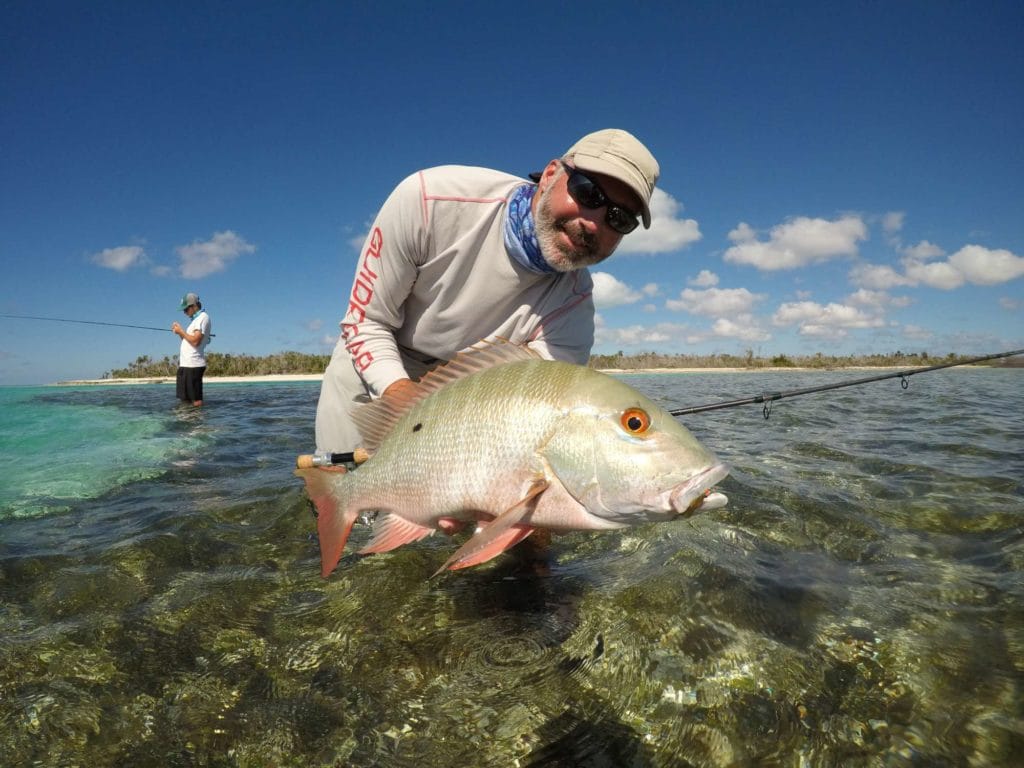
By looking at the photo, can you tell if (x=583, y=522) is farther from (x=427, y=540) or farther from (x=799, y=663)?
(x=427, y=540)

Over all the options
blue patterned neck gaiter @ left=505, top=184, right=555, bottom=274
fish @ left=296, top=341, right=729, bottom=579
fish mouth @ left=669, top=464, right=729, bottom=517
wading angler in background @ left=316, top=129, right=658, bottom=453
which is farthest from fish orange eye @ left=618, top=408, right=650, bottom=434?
blue patterned neck gaiter @ left=505, top=184, right=555, bottom=274

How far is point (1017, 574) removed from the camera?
2.83 meters

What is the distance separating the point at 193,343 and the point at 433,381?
11768mm

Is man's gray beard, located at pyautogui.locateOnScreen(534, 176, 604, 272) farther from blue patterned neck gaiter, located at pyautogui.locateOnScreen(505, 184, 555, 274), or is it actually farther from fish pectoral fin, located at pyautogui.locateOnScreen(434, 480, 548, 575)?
fish pectoral fin, located at pyautogui.locateOnScreen(434, 480, 548, 575)

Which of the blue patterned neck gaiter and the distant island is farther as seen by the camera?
the distant island

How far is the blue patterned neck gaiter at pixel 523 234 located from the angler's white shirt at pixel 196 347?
36.1 ft

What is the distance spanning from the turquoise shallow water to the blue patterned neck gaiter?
1.85 meters

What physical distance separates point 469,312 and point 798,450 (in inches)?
192

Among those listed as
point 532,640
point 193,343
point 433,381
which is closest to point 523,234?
point 433,381

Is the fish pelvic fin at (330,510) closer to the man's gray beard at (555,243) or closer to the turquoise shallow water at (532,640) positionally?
the turquoise shallow water at (532,640)

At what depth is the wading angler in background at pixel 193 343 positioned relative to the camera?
11.9 m

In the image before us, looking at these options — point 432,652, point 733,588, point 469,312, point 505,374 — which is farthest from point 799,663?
point 469,312

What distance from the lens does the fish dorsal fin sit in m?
2.22

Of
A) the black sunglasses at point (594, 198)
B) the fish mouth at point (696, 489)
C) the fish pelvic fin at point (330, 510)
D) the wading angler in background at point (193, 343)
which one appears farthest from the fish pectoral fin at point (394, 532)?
the wading angler in background at point (193, 343)
